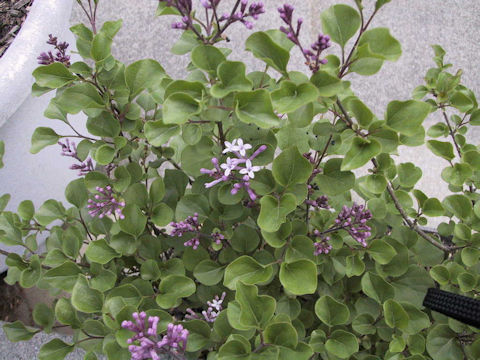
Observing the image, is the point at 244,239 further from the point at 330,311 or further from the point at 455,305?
the point at 455,305

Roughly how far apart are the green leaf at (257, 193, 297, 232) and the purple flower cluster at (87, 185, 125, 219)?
171mm

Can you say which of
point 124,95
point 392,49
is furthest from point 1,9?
point 392,49

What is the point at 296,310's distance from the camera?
1.73 ft

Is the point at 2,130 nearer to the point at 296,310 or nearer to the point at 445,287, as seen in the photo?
the point at 296,310

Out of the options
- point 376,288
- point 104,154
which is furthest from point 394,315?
point 104,154

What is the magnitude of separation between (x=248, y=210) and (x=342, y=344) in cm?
17

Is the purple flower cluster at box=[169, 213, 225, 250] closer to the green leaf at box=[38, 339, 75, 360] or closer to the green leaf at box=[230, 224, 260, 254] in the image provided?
the green leaf at box=[230, 224, 260, 254]

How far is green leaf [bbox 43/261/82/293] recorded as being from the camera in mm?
506

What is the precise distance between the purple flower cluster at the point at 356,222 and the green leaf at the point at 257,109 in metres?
0.19

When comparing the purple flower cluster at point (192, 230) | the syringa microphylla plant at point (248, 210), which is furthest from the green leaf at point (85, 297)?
the purple flower cluster at point (192, 230)

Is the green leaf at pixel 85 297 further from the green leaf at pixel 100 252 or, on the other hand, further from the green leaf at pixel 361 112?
the green leaf at pixel 361 112

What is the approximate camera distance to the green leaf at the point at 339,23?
0.40 meters

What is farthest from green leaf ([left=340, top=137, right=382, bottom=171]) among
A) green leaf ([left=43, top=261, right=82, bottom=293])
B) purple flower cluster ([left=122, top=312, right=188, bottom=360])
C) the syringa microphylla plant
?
green leaf ([left=43, top=261, right=82, bottom=293])

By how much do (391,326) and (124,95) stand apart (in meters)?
0.38
